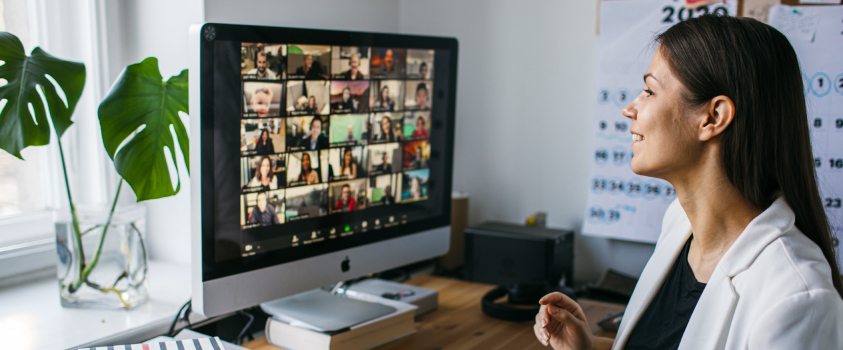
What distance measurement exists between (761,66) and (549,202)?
1.05 meters

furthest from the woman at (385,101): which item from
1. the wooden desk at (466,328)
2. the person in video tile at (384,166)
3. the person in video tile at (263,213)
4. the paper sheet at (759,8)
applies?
the paper sheet at (759,8)

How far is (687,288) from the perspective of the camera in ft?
3.41

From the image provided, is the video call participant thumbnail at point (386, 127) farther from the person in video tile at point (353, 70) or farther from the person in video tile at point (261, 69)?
the person in video tile at point (261, 69)

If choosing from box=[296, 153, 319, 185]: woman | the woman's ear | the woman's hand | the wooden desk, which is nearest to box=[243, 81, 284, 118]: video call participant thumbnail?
box=[296, 153, 319, 185]: woman

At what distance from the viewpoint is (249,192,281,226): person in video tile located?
1118mm

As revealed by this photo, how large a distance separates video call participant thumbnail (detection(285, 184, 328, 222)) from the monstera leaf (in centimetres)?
20

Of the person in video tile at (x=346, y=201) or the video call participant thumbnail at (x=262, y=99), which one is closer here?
the video call participant thumbnail at (x=262, y=99)

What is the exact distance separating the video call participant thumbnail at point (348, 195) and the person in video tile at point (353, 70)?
219 millimetres

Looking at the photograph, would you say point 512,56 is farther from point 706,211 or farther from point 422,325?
point 706,211

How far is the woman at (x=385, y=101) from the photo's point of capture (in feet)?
4.37

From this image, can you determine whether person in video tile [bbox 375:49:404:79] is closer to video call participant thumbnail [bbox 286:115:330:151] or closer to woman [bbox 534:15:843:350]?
video call participant thumbnail [bbox 286:115:330:151]

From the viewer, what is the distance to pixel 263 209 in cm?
113

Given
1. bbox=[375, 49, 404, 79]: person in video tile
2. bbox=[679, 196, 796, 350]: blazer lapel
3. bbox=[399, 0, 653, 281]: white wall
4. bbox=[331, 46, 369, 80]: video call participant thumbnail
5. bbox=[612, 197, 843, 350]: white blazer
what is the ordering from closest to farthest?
bbox=[612, 197, 843, 350]: white blazer < bbox=[679, 196, 796, 350]: blazer lapel < bbox=[331, 46, 369, 80]: video call participant thumbnail < bbox=[375, 49, 404, 79]: person in video tile < bbox=[399, 0, 653, 281]: white wall

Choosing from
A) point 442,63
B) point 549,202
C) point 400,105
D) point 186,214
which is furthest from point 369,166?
point 549,202
